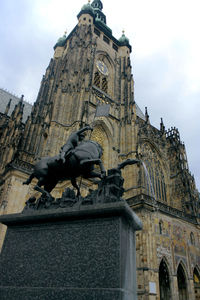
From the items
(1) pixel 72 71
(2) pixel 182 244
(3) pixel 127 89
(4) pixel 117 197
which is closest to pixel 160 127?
(3) pixel 127 89

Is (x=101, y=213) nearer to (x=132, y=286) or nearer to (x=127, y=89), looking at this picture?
(x=132, y=286)

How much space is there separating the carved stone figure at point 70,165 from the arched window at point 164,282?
50.9 feet

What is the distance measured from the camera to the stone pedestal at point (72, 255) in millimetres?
3293

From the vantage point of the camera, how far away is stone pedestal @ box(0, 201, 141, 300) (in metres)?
3.29

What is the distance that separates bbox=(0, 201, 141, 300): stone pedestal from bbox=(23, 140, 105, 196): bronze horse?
0.90 metres

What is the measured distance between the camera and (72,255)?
3646mm

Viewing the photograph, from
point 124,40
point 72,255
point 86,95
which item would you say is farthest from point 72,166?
point 124,40

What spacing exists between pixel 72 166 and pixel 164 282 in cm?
1685

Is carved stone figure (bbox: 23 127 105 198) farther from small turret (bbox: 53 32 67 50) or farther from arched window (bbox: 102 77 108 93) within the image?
small turret (bbox: 53 32 67 50)

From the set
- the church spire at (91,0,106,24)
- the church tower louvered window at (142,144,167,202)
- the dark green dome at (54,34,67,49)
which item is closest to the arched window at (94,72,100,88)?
the dark green dome at (54,34,67,49)

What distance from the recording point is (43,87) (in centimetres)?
2686

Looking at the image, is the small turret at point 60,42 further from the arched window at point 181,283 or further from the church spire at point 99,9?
the arched window at point 181,283

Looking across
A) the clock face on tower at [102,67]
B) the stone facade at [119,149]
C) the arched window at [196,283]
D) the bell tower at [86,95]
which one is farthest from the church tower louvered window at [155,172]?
the clock face on tower at [102,67]

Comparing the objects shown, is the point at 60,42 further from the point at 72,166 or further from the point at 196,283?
the point at 196,283
